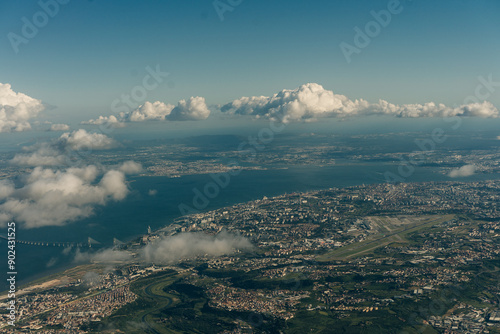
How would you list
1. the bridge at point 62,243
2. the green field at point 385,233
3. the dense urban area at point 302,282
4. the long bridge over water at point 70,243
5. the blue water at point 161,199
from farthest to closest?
the bridge at point 62,243
the long bridge over water at point 70,243
the blue water at point 161,199
the green field at point 385,233
the dense urban area at point 302,282

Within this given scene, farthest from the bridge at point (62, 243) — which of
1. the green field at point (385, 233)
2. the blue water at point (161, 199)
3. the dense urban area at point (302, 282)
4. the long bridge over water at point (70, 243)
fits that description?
the green field at point (385, 233)

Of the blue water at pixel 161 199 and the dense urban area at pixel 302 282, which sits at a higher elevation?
the blue water at pixel 161 199

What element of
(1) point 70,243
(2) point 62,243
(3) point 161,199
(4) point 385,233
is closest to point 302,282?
(4) point 385,233

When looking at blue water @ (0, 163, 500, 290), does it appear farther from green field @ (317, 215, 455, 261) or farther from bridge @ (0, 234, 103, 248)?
green field @ (317, 215, 455, 261)

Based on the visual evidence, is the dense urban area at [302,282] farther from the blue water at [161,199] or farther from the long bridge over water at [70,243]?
the blue water at [161,199]

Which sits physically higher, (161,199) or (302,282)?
(161,199)

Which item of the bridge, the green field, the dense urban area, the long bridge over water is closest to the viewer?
the dense urban area

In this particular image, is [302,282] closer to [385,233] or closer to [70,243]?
[385,233]

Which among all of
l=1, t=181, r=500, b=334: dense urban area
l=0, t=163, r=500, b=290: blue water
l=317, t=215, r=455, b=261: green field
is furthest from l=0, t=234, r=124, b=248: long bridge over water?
l=317, t=215, r=455, b=261: green field

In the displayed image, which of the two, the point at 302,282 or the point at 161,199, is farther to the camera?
the point at 161,199
